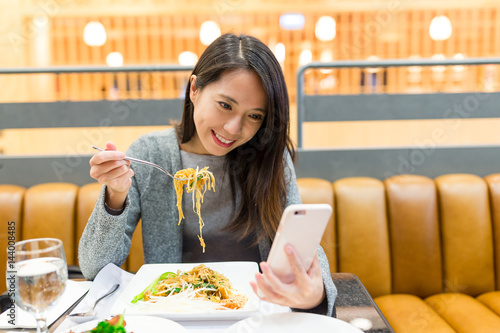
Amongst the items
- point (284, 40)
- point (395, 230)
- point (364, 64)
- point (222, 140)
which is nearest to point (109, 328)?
point (222, 140)

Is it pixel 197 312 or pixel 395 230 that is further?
pixel 395 230

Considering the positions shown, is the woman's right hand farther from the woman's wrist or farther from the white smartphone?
the white smartphone

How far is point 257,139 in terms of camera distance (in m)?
1.52

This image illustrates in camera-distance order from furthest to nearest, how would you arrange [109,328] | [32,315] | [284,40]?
1. [284,40]
2. [32,315]
3. [109,328]

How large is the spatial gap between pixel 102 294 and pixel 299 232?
61 cm

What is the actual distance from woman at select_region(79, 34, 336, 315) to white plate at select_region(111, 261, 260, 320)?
0.14 m

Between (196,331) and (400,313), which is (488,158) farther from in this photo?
(196,331)

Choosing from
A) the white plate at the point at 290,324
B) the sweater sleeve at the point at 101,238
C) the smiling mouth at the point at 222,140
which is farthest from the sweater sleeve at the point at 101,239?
the white plate at the point at 290,324

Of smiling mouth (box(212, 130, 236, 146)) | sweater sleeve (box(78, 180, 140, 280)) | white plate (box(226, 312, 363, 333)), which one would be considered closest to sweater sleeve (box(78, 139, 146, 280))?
sweater sleeve (box(78, 180, 140, 280))

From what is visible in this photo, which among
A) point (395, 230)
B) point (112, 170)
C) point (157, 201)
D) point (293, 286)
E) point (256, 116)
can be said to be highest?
point (256, 116)

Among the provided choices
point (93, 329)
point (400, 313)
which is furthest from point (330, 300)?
point (400, 313)

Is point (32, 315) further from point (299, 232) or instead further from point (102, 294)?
point (299, 232)

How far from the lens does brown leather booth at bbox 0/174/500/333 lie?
1944mm

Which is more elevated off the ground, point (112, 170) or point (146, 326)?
point (112, 170)
